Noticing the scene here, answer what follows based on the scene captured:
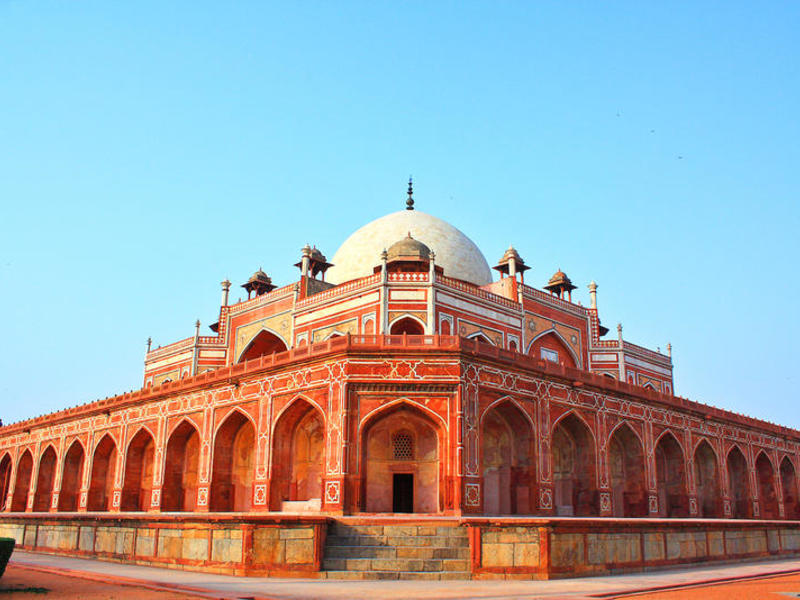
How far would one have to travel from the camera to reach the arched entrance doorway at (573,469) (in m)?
22.9

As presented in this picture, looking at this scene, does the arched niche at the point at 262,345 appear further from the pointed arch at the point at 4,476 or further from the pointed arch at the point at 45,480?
the pointed arch at the point at 4,476

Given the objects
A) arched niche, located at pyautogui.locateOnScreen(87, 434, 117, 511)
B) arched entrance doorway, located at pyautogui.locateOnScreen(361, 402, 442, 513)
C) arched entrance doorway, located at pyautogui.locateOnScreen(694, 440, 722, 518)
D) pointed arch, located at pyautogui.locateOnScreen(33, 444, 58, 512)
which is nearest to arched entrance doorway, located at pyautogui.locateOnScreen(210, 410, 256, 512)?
arched entrance doorway, located at pyautogui.locateOnScreen(361, 402, 442, 513)

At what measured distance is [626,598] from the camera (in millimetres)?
9109

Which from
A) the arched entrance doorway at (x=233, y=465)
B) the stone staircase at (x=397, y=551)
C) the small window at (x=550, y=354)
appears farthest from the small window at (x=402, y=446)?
the small window at (x=550, y=354)

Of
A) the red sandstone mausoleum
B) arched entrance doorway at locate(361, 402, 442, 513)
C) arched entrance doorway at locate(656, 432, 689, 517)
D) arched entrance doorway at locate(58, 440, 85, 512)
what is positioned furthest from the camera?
arched entrance doorway at locate(58, 440, 85, 512)

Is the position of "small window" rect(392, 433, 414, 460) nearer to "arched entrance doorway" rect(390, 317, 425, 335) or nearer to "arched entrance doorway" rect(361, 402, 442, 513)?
"arched entrance doorway" rect(361, 402, 442, 513)

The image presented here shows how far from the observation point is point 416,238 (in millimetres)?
32594

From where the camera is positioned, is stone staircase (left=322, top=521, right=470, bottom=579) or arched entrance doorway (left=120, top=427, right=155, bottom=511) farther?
arched entrance doorway (left=120, top=427, right=155, bottom=511)

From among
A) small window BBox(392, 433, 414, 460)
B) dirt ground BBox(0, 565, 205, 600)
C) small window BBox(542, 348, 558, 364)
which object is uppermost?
small window BBox(542, 348, 558, 364)

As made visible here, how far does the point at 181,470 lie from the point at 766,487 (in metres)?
24.3

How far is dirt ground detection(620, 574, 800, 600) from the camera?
9.34 meters

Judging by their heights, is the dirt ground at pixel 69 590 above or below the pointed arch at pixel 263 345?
below

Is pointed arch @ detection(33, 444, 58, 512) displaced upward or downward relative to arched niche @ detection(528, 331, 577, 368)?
downward

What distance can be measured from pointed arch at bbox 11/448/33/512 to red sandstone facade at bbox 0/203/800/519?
7 centimetres
